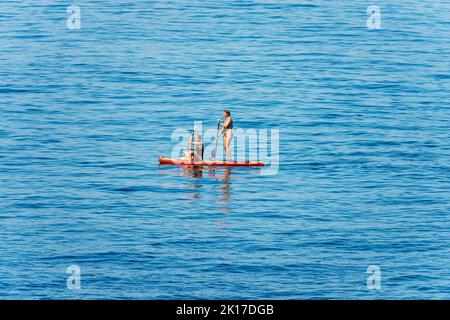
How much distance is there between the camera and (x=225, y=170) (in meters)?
36.6

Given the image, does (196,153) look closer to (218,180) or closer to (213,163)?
(213,163)

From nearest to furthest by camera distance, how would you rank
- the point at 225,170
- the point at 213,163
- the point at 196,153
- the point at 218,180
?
1. the point at 218,180
2. the point at 196,153
3. the point at 213,163
4. the point at 225,170

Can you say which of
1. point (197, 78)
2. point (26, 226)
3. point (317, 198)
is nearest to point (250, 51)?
point (197, 78)

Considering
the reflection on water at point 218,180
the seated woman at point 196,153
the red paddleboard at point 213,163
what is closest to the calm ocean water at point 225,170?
the reflection on water at point 218,180

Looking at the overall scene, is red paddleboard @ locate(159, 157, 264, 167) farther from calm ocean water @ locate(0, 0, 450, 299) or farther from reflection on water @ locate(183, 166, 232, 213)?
calm ocean water @ locate(0, 0, 450, 299)

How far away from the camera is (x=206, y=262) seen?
2700 centimetres

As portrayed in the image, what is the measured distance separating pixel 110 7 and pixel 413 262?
47769mm

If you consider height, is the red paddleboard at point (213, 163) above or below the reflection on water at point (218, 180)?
above

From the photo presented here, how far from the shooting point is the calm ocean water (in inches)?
1056

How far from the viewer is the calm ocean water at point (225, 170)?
2683cm

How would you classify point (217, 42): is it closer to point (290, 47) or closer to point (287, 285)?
point (290, 47)

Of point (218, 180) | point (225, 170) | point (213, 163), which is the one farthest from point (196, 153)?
point (225, 170)

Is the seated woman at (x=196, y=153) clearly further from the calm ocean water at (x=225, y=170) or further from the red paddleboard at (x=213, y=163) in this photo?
the calm ocean water at (x=225, y=170)

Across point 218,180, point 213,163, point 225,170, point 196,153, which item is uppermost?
point 196,153
